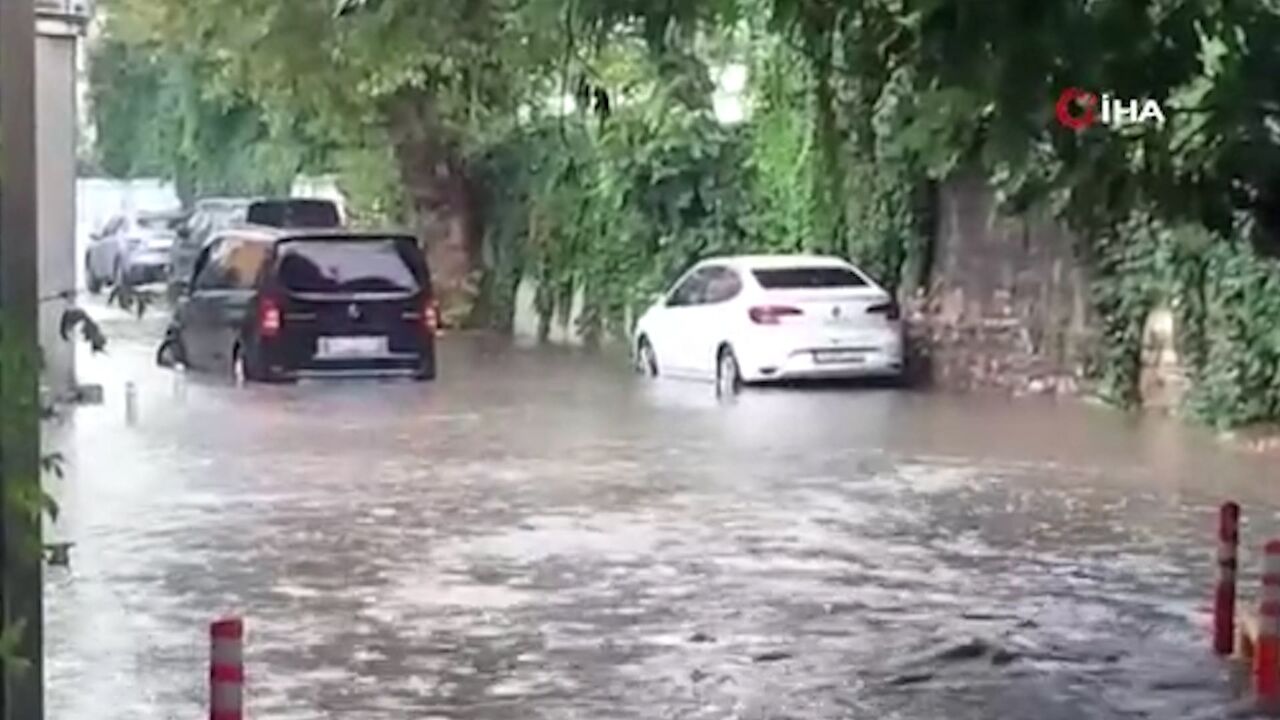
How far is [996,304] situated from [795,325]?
224 cm

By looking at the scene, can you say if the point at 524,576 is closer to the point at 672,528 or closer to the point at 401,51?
the point at 672,528

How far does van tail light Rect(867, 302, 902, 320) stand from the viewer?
90.7 ft

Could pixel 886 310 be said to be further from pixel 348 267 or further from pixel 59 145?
pixel 59 145

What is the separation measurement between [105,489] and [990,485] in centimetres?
648

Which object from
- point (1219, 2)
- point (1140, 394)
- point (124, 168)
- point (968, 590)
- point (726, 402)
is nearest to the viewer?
point (1219, 2)

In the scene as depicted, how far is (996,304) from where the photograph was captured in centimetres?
2697

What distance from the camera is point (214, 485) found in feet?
59.7

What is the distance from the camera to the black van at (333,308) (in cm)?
2603

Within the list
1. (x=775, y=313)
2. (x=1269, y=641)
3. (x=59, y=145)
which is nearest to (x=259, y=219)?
(x=775, y=313)

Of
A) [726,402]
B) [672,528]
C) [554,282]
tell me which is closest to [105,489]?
[672,528]

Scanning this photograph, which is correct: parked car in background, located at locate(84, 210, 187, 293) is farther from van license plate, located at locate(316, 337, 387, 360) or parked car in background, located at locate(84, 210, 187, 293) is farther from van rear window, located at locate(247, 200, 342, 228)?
van license plate, located at locate(316, 337, 387, 360)

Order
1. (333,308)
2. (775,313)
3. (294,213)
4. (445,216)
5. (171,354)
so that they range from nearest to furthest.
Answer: (333,308), (775,313), (171,354), (445,216), (294,213)

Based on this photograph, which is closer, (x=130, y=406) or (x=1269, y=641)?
(x=1269, y=641)

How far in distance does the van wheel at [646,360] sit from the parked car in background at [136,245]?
15.2 m
